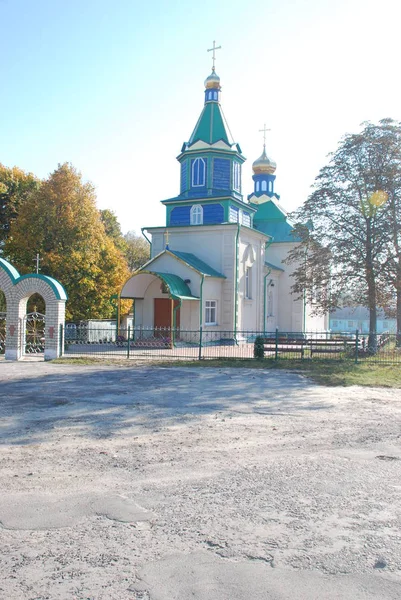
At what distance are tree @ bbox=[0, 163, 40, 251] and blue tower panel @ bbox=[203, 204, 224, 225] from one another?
11636 mm

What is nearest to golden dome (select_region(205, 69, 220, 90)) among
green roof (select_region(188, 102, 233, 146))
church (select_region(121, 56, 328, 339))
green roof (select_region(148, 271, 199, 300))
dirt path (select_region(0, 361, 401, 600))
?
church (select_region(121, 56, 328, 339))

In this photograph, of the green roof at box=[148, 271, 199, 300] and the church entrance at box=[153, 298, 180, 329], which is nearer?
the green roof at box=[148, 271, 199, 300]

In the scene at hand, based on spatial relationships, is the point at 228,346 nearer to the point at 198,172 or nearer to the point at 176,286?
the point at 176,286

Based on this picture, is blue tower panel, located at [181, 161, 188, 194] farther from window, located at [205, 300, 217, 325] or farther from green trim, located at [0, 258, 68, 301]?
green trim, located at [0, 258, 68, 301]

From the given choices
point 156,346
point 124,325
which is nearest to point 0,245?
point 124,325

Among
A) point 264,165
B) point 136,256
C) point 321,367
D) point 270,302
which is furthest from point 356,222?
point 136,256

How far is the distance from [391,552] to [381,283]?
672 inches

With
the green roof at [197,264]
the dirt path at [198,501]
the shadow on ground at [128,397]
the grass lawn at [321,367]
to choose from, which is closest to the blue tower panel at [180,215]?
the green roof at [197,264]

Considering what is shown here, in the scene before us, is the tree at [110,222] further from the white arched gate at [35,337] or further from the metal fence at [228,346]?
the white arched gate at [35,337]

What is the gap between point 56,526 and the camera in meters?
4.32

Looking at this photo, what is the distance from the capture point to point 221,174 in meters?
28.6

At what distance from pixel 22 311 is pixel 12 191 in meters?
17.0

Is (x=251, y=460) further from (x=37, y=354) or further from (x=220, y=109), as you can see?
(x=220, y=109)

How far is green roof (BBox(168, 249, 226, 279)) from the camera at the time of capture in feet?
82.9
